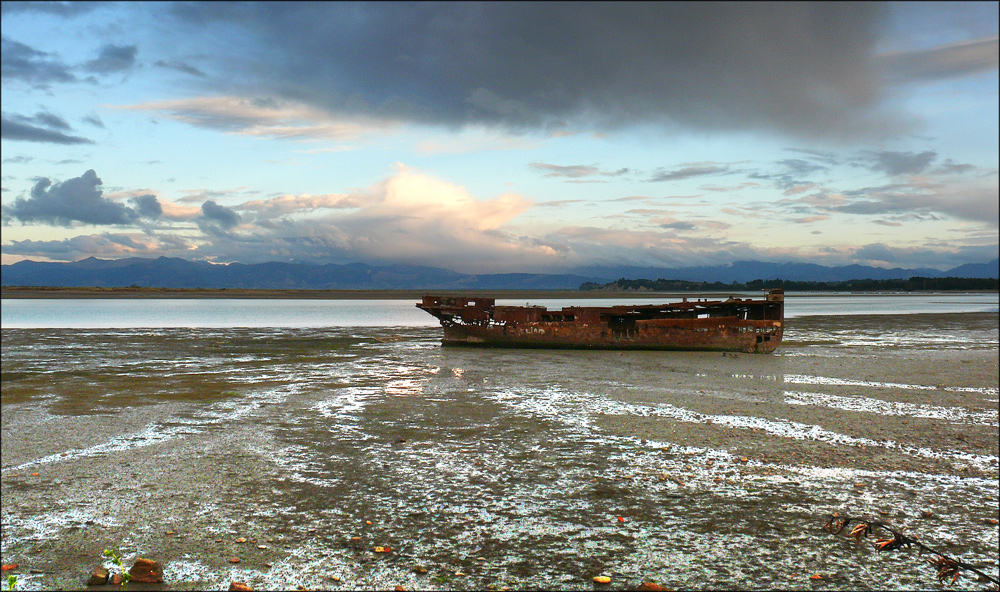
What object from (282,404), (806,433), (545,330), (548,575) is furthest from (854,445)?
(545,330)

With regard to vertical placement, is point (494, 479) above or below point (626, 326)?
below

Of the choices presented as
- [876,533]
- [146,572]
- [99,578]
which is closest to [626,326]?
[876,533]

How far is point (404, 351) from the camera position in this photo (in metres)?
20.9

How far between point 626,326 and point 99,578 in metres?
19.2

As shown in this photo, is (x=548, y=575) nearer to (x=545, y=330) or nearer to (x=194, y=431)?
(x=194, y=431)

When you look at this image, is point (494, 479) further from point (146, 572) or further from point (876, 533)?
point (876, 533)

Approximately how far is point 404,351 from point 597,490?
1556 cm

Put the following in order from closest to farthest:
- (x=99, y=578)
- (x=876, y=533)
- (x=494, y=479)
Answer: (x=99, y=578) → (x=876, y=533) → (x=494, y=479)

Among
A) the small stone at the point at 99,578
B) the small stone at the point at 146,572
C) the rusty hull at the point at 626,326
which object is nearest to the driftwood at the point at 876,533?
the small stone at the point at 146,572

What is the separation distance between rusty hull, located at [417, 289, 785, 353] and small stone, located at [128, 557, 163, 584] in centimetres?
1813

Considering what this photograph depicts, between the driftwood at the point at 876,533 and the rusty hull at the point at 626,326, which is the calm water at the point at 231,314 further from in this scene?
the driftwood at the point at 876,533

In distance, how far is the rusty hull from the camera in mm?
21031

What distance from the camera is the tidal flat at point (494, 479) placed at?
4.38 meters

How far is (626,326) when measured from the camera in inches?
859
